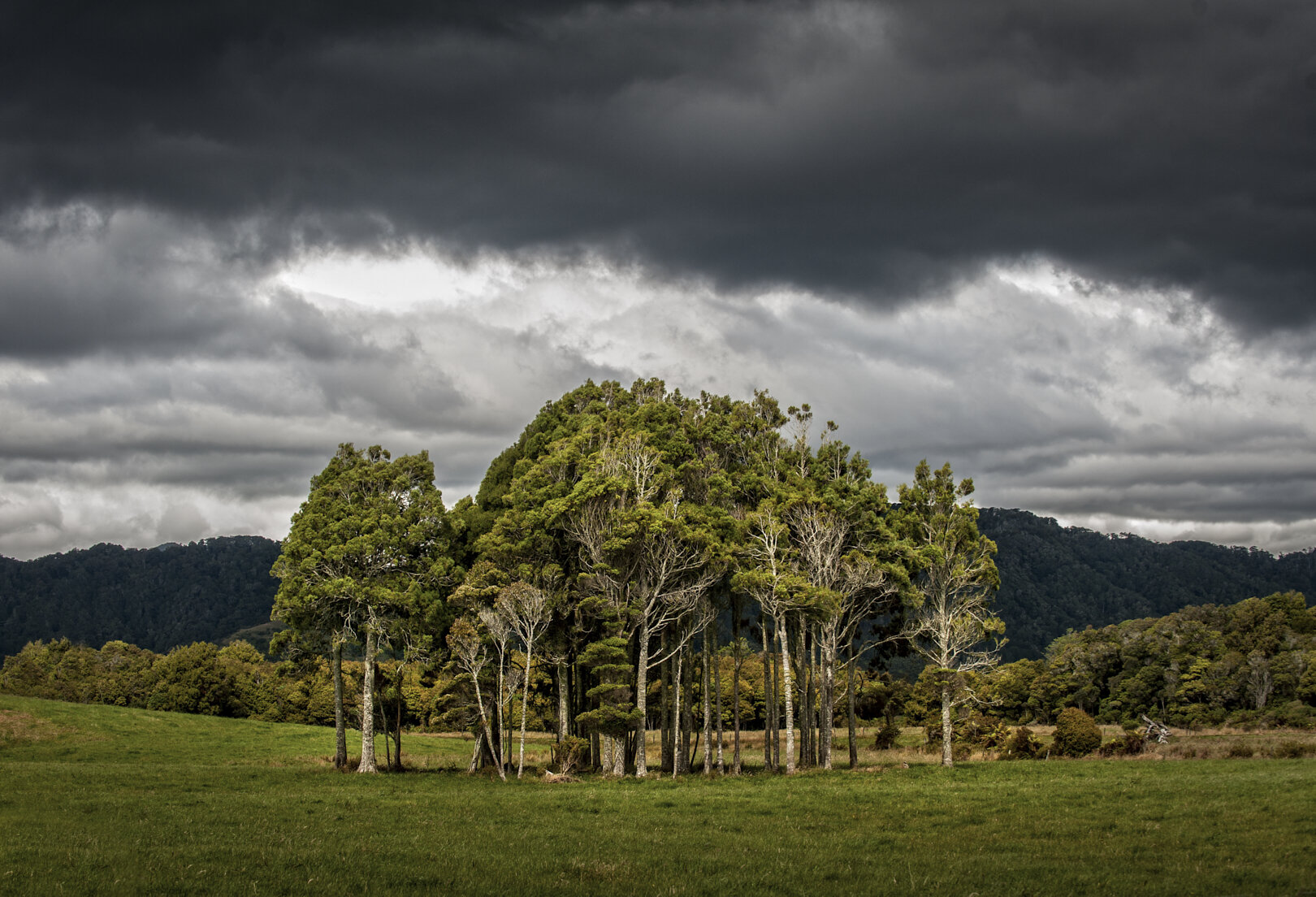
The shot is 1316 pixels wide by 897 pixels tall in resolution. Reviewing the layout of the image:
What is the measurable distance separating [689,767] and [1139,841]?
3104 cm

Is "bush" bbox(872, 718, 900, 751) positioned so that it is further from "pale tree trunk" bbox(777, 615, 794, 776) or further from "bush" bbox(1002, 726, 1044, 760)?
"pale tree trunk" bbox(777, 615, 794, 776)

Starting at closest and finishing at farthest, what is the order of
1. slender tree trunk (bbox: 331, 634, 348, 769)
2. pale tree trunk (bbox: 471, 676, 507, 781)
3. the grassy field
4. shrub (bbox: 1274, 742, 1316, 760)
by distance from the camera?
the grassy field < pale tree trunk (bbox: 471, 676, 507, 781) < shrub (bbox: 1274, 742, 1316, 760) < slender tree trunk (bbox: 331, 634, 348, 769)

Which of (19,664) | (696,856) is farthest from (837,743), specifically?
(19,664)

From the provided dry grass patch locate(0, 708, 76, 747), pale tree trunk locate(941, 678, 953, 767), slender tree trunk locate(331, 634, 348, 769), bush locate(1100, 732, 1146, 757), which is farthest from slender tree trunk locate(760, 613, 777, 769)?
dry grass patch locate(0, 708, 76, 747)

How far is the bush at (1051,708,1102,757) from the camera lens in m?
48.3

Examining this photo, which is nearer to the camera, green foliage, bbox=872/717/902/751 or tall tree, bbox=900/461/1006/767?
tall tree, bbox=900/461/1006/767

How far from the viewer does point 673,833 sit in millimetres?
21844

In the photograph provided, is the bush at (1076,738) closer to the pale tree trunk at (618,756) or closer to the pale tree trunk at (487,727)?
the pale tree trunk at (618,756)

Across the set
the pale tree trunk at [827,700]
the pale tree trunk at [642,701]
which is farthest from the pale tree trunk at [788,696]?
the pale tree trunk at [642,701]

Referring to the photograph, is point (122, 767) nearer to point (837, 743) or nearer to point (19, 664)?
point (837, 743)

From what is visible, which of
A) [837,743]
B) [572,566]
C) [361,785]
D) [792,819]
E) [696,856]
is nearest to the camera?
[696,856]

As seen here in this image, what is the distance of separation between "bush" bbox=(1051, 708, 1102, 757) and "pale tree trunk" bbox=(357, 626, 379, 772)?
39.1 metres

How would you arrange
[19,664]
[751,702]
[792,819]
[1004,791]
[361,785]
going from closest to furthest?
[792,819], [1004,791], [361,785], [751,702], [19,664]

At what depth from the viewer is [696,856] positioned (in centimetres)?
1831
